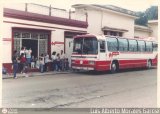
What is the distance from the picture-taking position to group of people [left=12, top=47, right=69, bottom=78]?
17.9 metres

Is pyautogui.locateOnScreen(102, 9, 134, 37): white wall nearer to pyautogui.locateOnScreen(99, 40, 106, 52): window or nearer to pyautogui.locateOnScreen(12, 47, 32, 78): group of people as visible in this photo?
pyautogui.locateOnScreen(99, 40, 106, 52): window

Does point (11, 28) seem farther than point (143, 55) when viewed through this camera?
No

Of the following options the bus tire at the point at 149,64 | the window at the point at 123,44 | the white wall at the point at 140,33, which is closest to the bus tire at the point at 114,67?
the window at the point at 123,44

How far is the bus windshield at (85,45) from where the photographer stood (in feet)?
59.5

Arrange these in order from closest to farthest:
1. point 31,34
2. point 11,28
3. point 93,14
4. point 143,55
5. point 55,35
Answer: point 11,28
point 31,34
point 55,35
point 143,55
point 93,14

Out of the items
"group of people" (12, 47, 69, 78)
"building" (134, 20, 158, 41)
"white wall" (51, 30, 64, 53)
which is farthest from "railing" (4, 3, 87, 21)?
"building" (134, 20, 158, 41)

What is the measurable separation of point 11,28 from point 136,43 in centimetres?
853

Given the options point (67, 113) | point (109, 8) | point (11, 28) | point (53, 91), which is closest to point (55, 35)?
point (11, 28)

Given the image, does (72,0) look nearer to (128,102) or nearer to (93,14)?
(128,102)

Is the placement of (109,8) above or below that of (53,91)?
above

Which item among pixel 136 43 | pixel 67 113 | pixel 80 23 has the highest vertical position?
pixel 80 23

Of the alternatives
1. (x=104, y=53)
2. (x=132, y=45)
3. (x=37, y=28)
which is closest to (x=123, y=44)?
(x=132, y=45)

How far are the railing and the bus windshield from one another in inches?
114

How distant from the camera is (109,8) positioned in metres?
26.6
